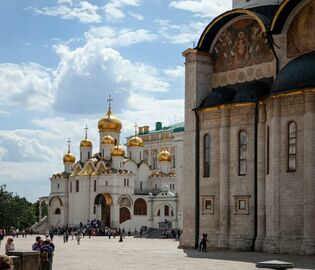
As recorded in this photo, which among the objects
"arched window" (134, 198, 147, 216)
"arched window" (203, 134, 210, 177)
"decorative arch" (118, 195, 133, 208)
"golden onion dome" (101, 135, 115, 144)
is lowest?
"arched window" (134, 198, 147, 216)

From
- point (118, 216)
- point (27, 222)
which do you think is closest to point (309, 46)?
point (118, 216)

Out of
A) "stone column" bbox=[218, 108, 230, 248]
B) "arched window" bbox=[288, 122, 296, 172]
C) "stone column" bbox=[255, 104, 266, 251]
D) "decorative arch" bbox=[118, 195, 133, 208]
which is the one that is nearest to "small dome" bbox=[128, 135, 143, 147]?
"decorative arch" bbox=[118, 195, 133, 208]

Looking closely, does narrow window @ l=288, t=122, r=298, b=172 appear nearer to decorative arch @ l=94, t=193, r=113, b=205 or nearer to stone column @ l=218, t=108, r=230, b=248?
stone column @ l=218, t=108, r=230, b=248

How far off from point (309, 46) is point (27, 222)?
2731 inches

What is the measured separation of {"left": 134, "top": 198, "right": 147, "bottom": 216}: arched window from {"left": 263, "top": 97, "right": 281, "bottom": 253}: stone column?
156 feet

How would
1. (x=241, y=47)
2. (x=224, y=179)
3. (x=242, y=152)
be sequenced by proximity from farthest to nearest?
(x=241, y=47)
(x=224, y=179)
(x=242, y=152)

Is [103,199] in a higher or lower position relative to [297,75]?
lower

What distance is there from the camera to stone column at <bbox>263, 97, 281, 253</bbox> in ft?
94.7

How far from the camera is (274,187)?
29047mm

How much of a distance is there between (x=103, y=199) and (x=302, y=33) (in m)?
47.3

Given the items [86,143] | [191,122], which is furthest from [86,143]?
[191,122]

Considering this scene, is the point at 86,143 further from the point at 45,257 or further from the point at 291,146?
the point at 45,257

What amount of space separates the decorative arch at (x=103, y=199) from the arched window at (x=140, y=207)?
3.71 metres

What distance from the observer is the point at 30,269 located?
14.0m
